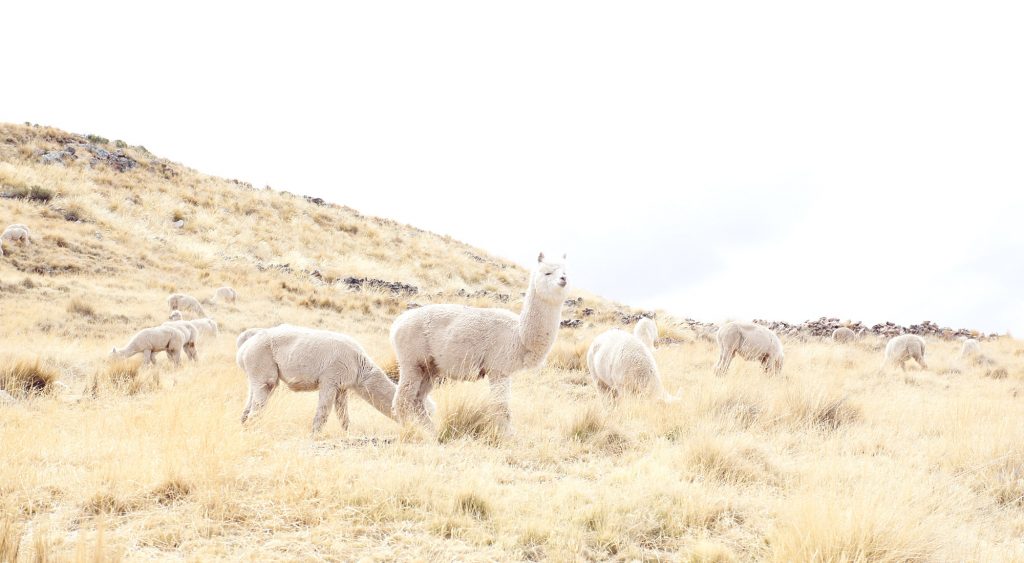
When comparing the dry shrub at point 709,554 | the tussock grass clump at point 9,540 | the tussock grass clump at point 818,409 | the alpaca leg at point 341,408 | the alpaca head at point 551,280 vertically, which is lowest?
the tussock grass clump at point 9,540

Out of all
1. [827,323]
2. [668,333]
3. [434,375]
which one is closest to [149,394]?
[434,375]

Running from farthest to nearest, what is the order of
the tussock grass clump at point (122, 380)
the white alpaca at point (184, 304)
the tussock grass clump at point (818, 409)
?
the white alpaca at point (184, 304), the tussock grass clump at point (122, 380), the tussock grass clump at point (818, 409)

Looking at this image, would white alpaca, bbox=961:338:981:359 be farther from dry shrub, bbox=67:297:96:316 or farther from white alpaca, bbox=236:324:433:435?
dry shrub, bbox=67:297:96:316

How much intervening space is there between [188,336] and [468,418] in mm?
8988

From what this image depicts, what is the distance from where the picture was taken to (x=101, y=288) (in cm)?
1905

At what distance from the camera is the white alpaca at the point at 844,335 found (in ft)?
67.6

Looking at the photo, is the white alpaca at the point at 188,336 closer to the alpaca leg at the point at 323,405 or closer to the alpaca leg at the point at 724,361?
the alpaca leg at the point at 323,405

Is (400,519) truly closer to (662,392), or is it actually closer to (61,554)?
(61,554)

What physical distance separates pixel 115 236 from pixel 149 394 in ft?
63.8

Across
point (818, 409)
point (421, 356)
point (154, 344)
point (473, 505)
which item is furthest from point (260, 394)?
point (154, 344)

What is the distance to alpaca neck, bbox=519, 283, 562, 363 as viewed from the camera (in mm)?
6504

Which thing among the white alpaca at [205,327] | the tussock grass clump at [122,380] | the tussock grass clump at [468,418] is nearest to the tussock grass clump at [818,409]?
the tussock grass clump at [468,418]

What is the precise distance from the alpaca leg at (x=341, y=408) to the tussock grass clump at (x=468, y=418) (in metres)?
1.07

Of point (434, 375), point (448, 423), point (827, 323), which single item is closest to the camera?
point (448, 423)
